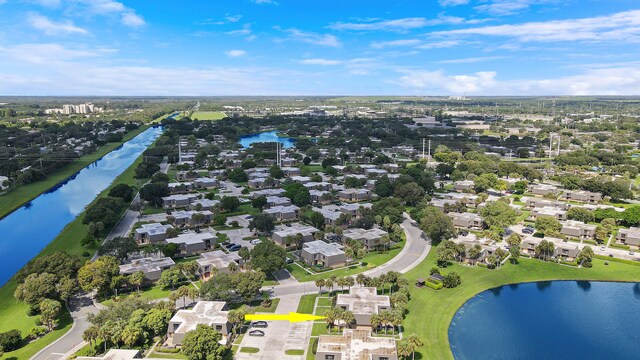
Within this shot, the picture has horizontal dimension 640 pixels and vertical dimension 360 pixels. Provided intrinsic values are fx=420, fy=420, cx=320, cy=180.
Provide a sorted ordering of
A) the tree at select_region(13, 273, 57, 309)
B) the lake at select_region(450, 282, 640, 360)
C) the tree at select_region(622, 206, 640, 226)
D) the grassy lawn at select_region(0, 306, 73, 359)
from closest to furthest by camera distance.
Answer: the grassy lawn at select_region(0, 306, 73, 359) < the lake at select_region(450, 282, 640, 360) < the tree at select_region(13, 273, 57, 309) < the tree at select_region(622, 206, 640, 226)

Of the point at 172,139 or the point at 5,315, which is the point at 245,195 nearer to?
the point at 5,315

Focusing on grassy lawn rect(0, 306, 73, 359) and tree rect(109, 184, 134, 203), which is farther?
tree rect(109, 184, 134, 203)

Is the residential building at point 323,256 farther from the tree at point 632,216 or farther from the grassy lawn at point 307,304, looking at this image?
the tree at point 632,216

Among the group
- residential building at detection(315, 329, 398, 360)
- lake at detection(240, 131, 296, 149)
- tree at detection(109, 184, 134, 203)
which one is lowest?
residential building at detection(315, 329, 398, 360)

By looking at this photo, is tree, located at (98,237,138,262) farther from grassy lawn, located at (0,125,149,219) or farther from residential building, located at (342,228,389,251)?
grassy lawn, located at (0,125,149,219)

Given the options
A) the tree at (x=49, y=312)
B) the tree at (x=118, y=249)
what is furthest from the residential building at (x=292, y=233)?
the tree at (x=49, y=312)

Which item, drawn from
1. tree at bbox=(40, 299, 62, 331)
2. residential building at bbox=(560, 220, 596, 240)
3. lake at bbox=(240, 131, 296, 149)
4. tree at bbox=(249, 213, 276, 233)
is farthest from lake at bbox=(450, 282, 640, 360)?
lake at bbox=(240, 131, 296, 149)

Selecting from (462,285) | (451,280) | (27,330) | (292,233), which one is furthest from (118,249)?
(462,285)
